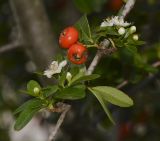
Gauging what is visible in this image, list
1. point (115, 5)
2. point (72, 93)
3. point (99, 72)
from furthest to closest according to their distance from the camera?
point (115, 5) → point (99, 72) → point (72, 93)

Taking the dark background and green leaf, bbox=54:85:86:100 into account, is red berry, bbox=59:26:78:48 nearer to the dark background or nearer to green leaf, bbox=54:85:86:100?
green leaf, bbox=54:85:86:100

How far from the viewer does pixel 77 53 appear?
4.28ft

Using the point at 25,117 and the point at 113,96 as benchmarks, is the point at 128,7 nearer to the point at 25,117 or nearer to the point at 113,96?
the point at 113,96

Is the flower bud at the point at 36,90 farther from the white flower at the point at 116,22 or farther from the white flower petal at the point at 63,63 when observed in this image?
the white flower at the point at 116,22

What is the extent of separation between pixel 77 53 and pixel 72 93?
0.10m

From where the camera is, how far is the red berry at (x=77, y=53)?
1.31 metres

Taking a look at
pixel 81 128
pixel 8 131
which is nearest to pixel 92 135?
pixel 81 128

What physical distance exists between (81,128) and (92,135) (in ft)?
0.58

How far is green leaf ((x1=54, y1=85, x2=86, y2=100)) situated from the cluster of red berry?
0.07 metres

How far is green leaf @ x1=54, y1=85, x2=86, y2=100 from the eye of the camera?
1271 mm

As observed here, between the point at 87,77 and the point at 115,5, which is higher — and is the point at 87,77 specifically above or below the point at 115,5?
above

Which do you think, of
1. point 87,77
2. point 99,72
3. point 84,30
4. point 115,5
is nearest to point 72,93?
point 87,77

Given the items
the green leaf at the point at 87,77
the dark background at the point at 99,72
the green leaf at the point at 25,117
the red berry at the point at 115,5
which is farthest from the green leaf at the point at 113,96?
the red berry at the point at 115,5

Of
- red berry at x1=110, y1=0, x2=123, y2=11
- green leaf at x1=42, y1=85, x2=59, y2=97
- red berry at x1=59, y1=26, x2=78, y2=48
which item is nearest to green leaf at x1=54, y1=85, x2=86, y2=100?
green leaf at x1=42, y1=85, x2=59, y2=97
